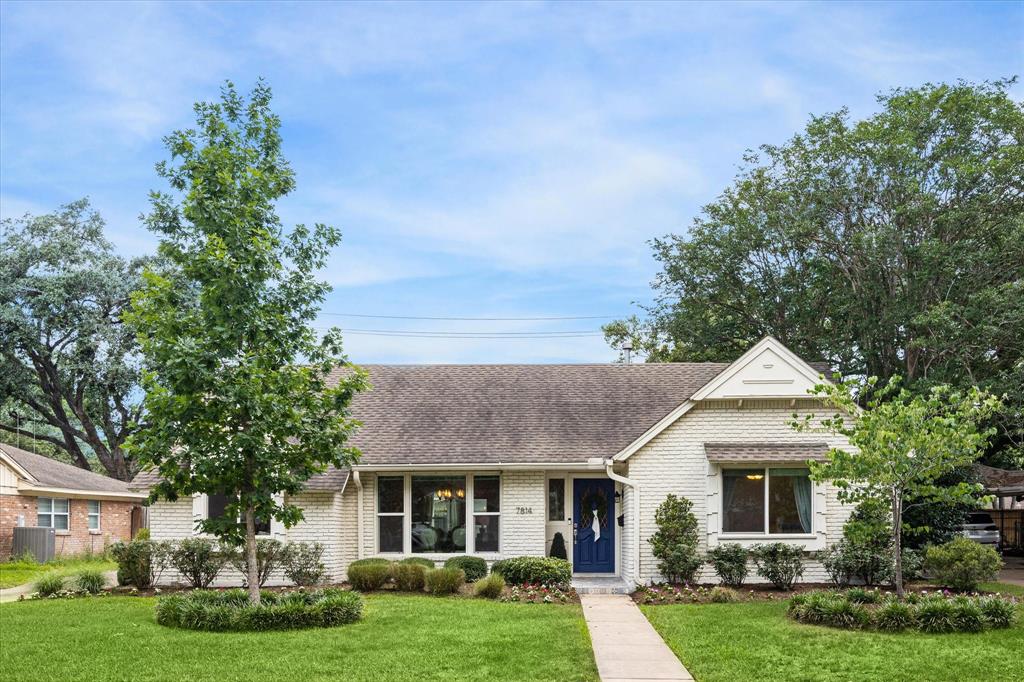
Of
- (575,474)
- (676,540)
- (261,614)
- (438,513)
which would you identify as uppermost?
(575,474)

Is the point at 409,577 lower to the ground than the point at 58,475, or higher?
lower

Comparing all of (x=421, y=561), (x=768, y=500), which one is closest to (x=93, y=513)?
(x=421, y=561)

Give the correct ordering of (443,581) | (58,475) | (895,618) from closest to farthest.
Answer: (895,618)
(443,581)
(58,475)

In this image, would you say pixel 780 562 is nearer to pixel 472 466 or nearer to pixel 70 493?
pixel 472 466

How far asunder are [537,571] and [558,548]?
2.84m

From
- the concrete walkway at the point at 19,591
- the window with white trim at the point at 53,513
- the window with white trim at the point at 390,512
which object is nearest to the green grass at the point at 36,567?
the concrete walkway at the point at 19,591

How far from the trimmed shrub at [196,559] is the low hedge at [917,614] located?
1202 cm

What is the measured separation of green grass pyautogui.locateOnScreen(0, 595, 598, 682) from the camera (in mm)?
11344

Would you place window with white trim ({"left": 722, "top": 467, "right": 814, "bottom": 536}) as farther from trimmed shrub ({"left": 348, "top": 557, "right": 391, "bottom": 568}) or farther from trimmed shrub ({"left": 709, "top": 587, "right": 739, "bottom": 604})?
trimmed shrub ({"left": 348, "top": 557, "right": 391, "bottom": 568})

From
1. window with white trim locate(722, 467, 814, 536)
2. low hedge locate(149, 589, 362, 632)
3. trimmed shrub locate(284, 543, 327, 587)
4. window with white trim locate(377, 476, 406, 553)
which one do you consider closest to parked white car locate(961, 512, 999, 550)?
window with white trim locate(722, 467, 814, 536)

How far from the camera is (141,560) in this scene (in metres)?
20.4

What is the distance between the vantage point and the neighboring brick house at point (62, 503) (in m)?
30.6

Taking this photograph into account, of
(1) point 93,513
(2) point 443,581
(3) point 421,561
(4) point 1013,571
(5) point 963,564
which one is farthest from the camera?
(1) point 93,513

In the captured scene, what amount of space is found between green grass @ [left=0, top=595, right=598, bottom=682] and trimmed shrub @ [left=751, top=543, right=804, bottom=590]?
16.2 ft
